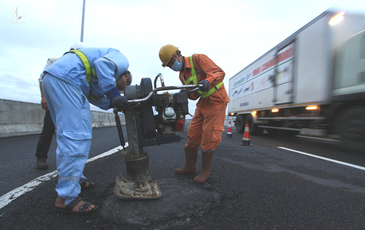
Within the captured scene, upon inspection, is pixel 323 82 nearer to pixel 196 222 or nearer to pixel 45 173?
pixel 196 222

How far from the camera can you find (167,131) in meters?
1.89

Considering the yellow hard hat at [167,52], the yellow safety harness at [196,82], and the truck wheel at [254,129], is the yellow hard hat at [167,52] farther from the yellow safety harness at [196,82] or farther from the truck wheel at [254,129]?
the truck wheel at [254,129]

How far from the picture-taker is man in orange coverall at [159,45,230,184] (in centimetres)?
237

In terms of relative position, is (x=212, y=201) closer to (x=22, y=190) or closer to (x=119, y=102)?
(x=119, y=102)

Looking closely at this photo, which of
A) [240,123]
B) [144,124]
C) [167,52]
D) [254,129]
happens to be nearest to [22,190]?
[144,124]

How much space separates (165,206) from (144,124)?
0.75 m

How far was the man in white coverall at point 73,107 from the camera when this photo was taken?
153 cm

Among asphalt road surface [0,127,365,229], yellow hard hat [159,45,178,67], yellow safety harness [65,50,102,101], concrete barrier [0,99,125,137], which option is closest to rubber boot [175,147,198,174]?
asphalt road surface [0,127,365,229]

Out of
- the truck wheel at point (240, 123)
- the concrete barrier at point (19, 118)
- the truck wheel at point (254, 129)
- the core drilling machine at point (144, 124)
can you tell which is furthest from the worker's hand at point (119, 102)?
the truck wheel at point (240, 123)

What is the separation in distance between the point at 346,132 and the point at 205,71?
3.83 m

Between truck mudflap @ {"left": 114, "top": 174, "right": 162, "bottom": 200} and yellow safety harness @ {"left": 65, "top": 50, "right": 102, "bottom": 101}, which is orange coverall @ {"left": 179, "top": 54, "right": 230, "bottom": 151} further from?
yellow safety harness @ {"left": 65, "top": 50, "right": 102, "bottom": 101}

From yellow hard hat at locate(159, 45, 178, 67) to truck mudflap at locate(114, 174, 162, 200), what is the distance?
4.94ft

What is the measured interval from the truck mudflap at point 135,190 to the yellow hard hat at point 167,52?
1507mm

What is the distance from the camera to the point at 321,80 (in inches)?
186
